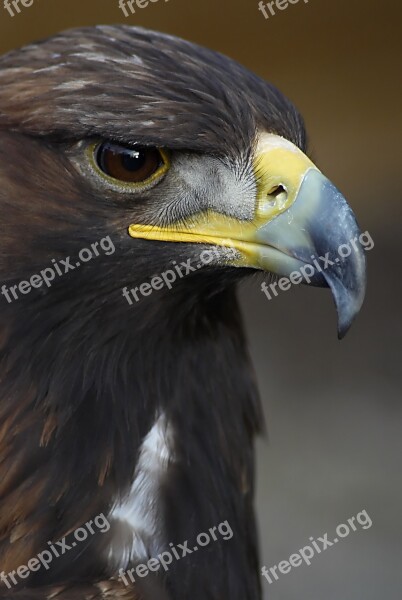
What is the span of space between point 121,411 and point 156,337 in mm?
143

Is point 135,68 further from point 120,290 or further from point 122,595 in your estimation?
point 122,595

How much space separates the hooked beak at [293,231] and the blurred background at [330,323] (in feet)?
8.89

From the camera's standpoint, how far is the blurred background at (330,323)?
420 centimetres

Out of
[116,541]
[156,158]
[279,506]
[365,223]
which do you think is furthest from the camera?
[365,223]

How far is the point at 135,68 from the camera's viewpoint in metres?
1.54

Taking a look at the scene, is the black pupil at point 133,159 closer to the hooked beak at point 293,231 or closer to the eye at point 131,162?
the eye at point 131,162

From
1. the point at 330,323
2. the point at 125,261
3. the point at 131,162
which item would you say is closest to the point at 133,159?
the point at 131,162

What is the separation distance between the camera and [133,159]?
151 centimetres

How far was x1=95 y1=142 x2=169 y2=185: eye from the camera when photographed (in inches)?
59.3

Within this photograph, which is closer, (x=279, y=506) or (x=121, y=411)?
(x=121, y=411)

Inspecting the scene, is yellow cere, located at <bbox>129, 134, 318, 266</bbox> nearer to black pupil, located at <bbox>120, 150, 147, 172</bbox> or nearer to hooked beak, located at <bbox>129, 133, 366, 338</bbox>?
hooked beak, located at <bbox>129, 133, 366, 338</bbox>

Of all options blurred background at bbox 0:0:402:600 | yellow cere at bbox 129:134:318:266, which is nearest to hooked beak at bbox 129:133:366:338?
yellow cere at bbox 129:134:318:266

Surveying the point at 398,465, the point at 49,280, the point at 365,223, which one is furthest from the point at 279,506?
the point at 49,280

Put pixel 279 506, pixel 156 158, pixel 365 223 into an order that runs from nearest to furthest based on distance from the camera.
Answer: pixel 156 158
pixel 279 506
pixel 365 223
